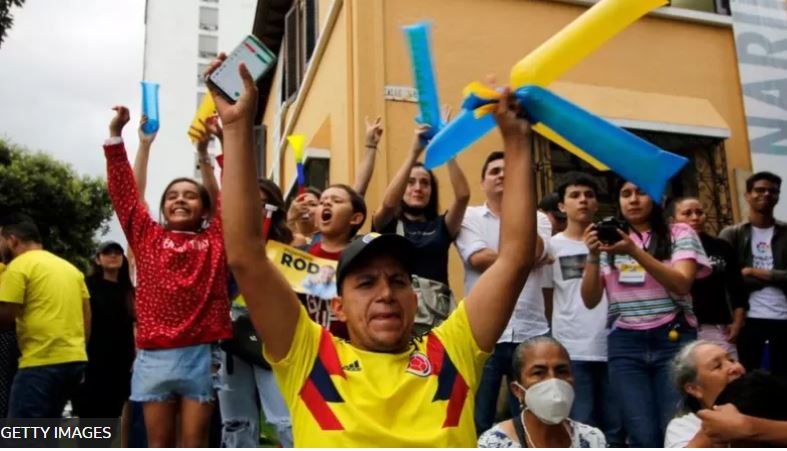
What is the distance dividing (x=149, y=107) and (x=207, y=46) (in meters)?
38.4

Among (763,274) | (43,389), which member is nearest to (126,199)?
(43,389)

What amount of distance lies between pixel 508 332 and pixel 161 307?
75.0 inches

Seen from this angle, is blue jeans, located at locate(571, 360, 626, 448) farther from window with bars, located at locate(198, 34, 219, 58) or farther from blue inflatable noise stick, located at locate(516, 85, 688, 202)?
window with bars, located at locate(198, 34, 219, 58)

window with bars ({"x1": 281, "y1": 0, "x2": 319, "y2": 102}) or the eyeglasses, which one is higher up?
window with bars ({"x1": 281, "y1": 0, "x2": 319, "y2": 102})

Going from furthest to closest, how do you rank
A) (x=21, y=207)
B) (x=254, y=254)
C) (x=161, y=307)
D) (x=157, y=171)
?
(x=157, y=171), (x=21, y=207), (x=161, y=307), (x=254, y=254)

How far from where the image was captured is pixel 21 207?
22.3 m

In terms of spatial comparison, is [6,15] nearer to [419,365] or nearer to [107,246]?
[107,246]

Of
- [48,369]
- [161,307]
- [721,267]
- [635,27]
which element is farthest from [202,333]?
[635,27]

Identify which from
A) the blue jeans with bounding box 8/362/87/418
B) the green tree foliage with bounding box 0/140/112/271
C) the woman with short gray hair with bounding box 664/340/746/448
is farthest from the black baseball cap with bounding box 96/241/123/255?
the green tree foliage with bounding box 0/140/112/271

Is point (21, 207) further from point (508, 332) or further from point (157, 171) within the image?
point (508, 332)

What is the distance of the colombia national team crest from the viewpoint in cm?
205

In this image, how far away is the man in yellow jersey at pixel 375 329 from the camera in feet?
6.40

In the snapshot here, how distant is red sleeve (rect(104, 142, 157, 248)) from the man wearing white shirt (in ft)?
5.83

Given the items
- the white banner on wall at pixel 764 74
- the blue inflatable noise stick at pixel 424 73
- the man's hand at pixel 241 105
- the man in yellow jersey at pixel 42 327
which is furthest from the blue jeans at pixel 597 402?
the white banner on wall at pixel 764 74
